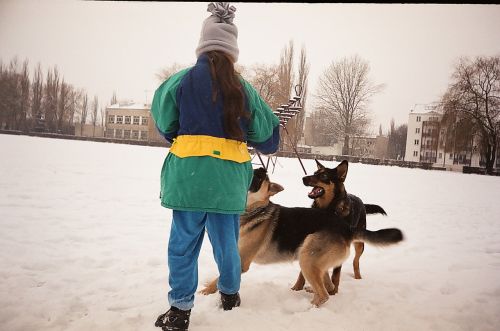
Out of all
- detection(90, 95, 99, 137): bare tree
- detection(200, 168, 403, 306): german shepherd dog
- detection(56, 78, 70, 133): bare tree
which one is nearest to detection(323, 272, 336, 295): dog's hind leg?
detection(200, 168, 403, 306): german shepherd dog

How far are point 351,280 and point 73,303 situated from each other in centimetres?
172

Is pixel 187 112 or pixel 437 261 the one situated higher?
pixel 187 112

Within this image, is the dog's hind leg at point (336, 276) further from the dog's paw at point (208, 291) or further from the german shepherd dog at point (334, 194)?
the dog's paw at point (208, 291)

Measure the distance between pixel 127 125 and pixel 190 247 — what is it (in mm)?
4766

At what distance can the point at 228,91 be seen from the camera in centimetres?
134

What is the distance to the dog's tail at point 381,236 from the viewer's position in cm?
186

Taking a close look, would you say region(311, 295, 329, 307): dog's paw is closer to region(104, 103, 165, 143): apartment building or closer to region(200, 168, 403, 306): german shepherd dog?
region(200, 168, 403, 306): german shepherd dog

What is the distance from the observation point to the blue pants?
1.38 m

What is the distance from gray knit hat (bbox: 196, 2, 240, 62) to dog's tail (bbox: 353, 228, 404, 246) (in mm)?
1338

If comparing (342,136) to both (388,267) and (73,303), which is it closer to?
(388,267)

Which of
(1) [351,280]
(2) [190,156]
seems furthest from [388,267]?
(2) [190,156]

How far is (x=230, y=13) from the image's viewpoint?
4.81 feet

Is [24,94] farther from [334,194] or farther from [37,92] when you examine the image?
[334,194]

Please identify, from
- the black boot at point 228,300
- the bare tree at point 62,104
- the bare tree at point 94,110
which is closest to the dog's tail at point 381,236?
the black boot at point 228,300
